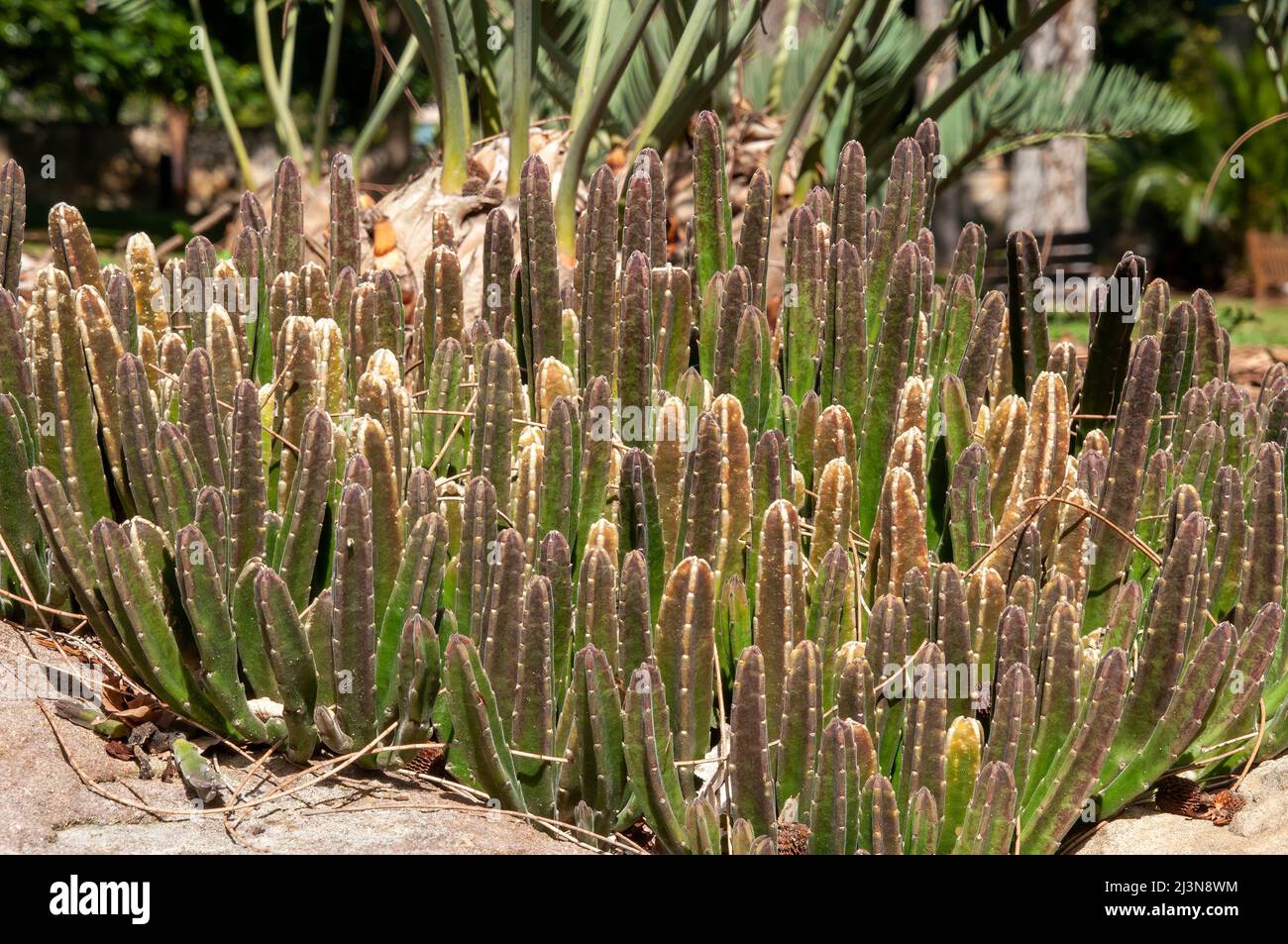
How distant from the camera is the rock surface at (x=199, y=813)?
2086mm

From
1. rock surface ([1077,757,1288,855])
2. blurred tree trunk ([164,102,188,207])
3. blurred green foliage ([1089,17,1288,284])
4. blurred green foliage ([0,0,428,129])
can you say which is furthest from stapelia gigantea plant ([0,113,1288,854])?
blurred tree trunk ([164,102,188,207])

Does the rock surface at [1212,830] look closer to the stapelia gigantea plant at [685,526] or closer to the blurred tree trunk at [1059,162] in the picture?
the stapelia gigantea plant at [685,526]

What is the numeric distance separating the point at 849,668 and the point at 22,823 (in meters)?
1.35

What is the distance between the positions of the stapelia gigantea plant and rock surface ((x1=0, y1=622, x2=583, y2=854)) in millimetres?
83

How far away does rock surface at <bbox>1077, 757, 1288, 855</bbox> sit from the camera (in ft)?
7.17

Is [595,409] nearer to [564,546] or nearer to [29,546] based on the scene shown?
[564,546]

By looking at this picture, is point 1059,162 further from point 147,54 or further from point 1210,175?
point 147,54

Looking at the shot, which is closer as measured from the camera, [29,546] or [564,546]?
[564,546]

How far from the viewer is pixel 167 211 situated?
61.6 ft

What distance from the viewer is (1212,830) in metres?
2.27

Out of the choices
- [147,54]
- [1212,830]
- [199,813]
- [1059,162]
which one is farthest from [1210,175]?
[199,813]

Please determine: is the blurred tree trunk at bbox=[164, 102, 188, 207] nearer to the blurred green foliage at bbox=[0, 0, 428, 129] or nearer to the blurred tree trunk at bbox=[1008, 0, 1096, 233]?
the blurred green foliage at bbox=[0, 0, 428, 129]
